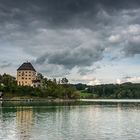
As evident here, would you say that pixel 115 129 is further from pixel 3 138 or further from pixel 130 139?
pixel 3 138

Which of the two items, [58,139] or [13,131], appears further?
[13,131]

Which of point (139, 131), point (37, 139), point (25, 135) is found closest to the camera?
point (37, 139)

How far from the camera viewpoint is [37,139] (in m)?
42.0

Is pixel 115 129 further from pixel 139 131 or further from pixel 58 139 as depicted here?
pixel 58 139

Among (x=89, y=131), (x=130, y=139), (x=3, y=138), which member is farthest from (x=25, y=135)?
(x=130, y=139)

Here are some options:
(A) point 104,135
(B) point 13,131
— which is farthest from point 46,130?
(A) point 104,135

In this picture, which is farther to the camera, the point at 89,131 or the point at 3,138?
the point at 89,131

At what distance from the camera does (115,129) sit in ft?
172

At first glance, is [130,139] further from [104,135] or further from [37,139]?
[37,139]

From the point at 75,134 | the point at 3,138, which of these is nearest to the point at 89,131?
the point at 75,134

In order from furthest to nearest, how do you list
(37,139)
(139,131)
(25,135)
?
1. (139,131)
2. (25,135)
3. (37,139)

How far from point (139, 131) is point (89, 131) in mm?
6120

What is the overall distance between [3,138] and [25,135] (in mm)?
3092

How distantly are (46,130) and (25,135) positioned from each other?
561 cm
